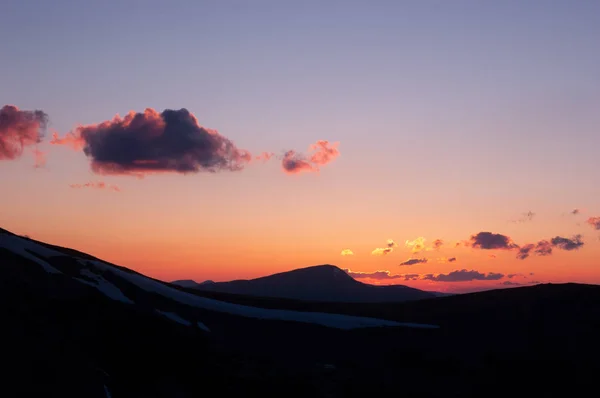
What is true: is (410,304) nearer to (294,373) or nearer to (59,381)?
(294,373)

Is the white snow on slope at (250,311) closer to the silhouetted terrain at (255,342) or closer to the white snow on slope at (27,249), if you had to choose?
the silhouetted terrain at (255,342)

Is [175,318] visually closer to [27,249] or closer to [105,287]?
[105,287]

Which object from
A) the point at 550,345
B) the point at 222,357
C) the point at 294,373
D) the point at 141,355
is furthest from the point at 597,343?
the point at 141,355

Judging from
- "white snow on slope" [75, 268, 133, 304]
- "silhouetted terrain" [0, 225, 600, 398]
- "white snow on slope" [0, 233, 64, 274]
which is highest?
"white snow on slope" [0, 233, 64, 274]

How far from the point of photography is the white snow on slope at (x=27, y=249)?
63.9 meters

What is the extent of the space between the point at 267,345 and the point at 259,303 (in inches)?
706

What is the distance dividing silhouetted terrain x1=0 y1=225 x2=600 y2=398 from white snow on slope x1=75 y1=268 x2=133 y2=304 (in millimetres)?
231

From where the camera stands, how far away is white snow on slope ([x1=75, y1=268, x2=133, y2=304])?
6312 cm

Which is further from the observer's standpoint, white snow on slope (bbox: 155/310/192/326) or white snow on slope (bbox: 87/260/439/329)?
white snow on slope (bbox: 87/260/439/329)

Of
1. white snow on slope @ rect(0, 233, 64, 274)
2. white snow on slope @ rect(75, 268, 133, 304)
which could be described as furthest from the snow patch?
white snow on slope @ rect(0, 233, 64, 274)

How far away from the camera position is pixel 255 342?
63312 mm

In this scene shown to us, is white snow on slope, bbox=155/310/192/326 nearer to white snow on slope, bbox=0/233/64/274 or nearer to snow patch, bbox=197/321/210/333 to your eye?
snow patch, bbox=197/321/210/333

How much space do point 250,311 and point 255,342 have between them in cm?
1084

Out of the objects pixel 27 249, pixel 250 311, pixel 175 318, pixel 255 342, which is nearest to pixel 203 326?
pixel 175 318
